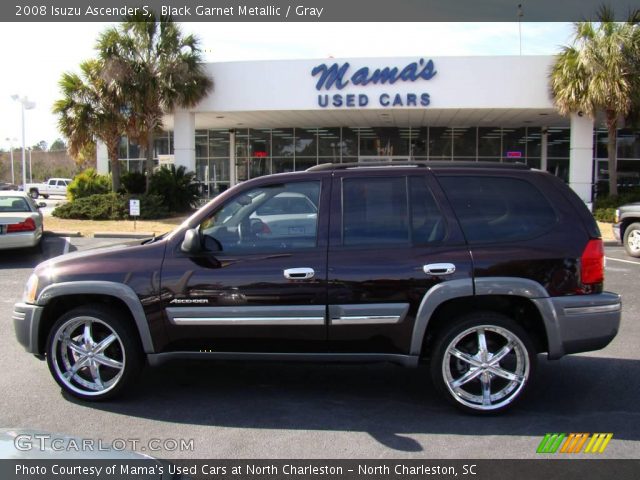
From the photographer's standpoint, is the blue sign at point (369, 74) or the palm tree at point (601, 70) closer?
the palm tree at point (601, 70)

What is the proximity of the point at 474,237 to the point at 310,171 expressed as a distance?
4.46 feet

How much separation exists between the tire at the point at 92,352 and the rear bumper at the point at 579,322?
3.12 meters

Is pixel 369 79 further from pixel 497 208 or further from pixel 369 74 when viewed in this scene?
pixel 497 208

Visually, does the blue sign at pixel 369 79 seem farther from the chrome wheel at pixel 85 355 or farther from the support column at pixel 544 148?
the chrome wheel at pixel 85 355

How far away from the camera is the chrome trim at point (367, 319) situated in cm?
430

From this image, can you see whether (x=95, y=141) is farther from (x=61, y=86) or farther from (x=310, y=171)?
(x=310, y=171)

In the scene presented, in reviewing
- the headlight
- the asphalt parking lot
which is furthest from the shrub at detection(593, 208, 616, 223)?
the headlight

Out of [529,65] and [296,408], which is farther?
[529,65]

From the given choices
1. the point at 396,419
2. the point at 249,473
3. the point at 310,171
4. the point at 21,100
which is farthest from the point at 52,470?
the point at 21,100

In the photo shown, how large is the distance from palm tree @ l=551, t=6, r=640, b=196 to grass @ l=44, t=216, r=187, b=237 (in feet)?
45.3

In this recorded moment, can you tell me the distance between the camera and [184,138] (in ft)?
75.0

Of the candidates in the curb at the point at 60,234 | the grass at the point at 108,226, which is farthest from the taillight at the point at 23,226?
the grass at the point at 108,226

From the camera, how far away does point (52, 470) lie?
221cm

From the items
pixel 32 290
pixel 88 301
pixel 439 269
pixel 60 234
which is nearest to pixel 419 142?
pixel 60 234
